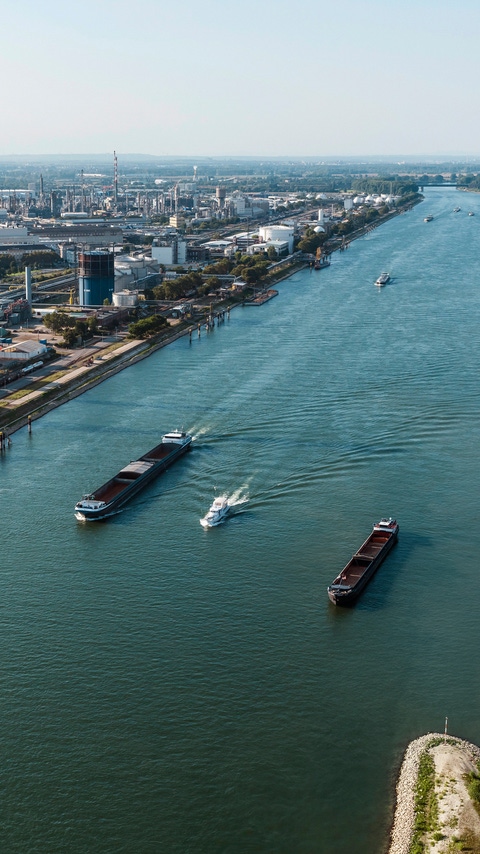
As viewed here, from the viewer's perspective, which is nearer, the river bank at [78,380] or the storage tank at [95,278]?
the river bank at [78,380]

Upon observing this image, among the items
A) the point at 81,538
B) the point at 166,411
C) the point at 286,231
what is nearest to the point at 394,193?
the point at 286,231

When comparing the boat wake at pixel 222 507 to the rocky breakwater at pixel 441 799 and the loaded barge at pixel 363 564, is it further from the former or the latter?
the rocky breakwater at pixel 441 799

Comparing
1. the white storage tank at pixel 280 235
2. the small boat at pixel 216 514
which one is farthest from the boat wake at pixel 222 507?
the white storage tank at pixel 280 235

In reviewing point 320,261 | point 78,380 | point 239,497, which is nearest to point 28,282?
point 78,380

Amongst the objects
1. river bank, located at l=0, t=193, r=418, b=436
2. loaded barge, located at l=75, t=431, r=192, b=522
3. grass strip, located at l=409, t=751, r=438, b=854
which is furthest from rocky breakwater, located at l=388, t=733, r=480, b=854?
river bank, located at l=0, t=193, r=418, b=436

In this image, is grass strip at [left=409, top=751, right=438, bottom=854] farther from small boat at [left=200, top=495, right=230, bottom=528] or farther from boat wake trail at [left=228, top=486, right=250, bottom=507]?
boat wake trail at [left=228, top=486, right=250, bottom=507]

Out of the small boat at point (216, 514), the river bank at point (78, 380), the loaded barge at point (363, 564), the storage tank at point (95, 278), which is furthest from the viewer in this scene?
the storage tank at point (95, 278)

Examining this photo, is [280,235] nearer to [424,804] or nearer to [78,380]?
[78,380]

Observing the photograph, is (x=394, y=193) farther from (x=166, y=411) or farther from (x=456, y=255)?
(x=166, y=411)
